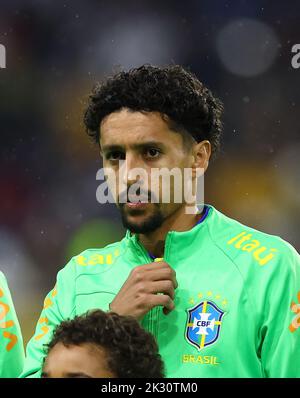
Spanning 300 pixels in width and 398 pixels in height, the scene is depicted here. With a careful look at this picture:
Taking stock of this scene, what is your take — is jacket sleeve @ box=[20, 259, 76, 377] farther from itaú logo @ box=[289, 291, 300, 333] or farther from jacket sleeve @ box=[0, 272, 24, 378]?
itaú logo @ box=[289, 291, 300, 333]

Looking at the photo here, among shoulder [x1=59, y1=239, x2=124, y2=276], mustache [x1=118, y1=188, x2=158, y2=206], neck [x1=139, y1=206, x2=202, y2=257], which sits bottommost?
shoulder [x1=59, y1=239, x2=124, y2=276]

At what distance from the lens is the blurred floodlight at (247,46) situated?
3.98 metres

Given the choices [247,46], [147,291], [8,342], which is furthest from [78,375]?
[247,46]

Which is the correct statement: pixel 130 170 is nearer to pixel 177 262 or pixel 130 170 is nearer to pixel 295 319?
pixel 177 262

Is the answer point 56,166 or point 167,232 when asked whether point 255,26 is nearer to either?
point 56,166

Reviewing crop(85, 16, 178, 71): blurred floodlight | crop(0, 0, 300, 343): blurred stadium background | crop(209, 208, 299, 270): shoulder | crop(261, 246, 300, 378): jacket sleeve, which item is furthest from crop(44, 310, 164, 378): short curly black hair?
crop(85, 16, 178, 71): blurred floodlight

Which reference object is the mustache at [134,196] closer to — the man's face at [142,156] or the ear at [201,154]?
the man's face at [142,156]

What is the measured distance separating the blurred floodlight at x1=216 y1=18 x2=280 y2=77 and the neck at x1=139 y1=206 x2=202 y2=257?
5.30ft

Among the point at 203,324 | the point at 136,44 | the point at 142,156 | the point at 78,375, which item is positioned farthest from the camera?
the point at 136,44

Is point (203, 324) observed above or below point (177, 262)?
below

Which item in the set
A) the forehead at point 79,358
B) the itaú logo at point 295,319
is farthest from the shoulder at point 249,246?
the forehead at point 79,358

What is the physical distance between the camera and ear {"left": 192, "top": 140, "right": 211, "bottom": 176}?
2637 mm

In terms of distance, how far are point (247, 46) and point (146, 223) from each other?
193 cm

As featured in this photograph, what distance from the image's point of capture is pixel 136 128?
2475 mm
